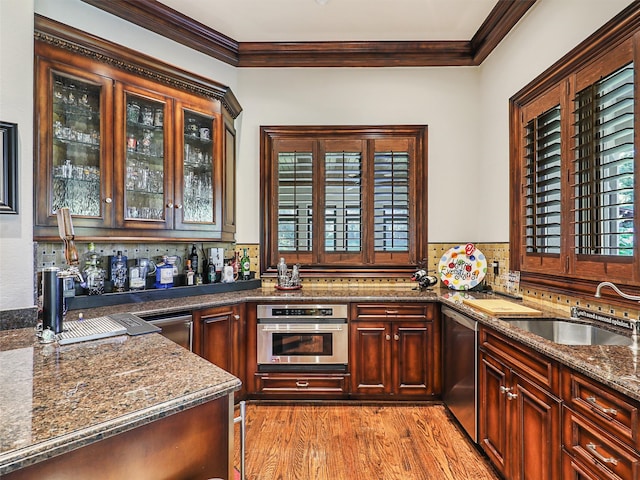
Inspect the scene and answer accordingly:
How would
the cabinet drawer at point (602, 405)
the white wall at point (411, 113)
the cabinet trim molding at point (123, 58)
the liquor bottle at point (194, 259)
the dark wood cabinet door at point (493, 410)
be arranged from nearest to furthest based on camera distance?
1. the cabinet drawer at point (602, 405)
2. the dark wood cabinet door at point (493, 410)
3. the cabinet trim molding at point (123, 58)
4. the liquor bottle at point (194, 259)
5. the white wall at point (411, 113)

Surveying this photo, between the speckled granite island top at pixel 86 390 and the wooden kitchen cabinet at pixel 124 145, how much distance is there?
3.82 feet

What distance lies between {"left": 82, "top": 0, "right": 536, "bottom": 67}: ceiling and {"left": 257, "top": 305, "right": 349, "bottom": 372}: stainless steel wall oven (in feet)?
7.64

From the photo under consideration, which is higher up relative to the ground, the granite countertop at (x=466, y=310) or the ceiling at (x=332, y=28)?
the ceiling at (x=332, y=28)

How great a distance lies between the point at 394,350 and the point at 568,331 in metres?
1.30

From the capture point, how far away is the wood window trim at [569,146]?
5.87 feet

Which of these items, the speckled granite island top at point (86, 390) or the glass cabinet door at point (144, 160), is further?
the glass cabinet door at point (144, 160)

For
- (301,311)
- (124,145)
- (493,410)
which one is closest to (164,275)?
(124,145)

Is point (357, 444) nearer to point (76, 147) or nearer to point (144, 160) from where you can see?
point (144, 160)

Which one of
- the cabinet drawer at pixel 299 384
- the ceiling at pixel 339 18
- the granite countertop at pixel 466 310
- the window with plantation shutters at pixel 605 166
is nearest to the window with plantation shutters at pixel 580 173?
the window with plantation shutters at pixel 605 166

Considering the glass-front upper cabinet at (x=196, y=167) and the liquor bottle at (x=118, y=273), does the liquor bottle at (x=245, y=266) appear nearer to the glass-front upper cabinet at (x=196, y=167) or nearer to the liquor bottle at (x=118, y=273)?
the glass-front upper cabinet at (x=196, y=167)

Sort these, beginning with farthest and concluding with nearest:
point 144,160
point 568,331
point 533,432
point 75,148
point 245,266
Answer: point 245,266 → point 144,160 → point 75,148 → point 568,331 → point 533,432

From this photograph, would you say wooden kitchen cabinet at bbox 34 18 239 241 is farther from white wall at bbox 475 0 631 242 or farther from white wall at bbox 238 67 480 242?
white wall at bbox 475 0 631 242

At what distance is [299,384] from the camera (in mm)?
3020

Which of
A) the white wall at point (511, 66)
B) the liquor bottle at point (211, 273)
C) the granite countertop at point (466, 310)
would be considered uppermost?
the white wall at point (511, 66)
